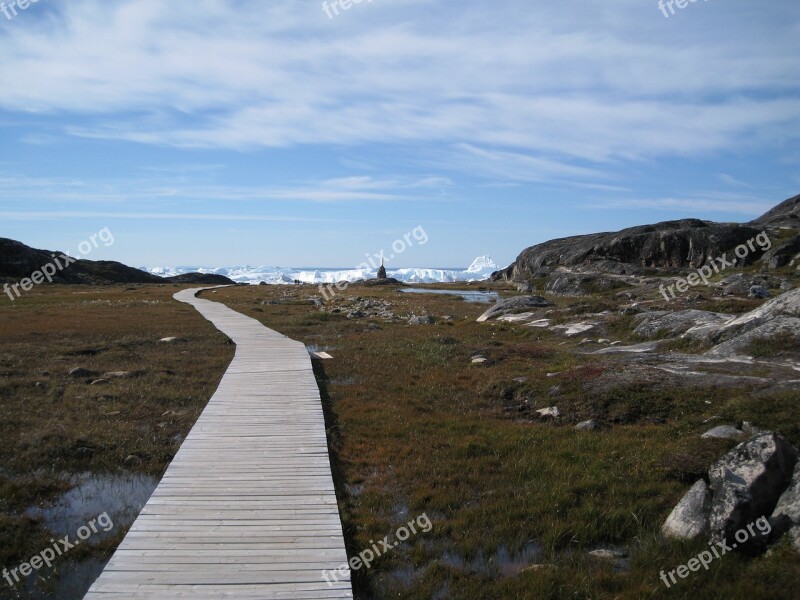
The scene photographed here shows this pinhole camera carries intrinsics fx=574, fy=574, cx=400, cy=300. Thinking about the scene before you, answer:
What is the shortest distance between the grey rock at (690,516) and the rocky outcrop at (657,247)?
6119 cm

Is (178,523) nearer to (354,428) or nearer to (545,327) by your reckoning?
(354,428)

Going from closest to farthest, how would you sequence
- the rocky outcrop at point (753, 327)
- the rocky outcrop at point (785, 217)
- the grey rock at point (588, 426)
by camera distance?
the grey rock at point (588, 426) < the rocky outcrop at point (753, 327) < the rocky outcrop at point (785, 217)

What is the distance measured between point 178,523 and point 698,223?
280 feet

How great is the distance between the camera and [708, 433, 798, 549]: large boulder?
8562mm

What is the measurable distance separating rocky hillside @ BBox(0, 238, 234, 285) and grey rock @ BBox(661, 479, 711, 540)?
394 ft

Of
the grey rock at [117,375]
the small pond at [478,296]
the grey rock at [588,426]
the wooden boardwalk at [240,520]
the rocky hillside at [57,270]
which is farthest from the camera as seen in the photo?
the rocky hillside at [57,270]

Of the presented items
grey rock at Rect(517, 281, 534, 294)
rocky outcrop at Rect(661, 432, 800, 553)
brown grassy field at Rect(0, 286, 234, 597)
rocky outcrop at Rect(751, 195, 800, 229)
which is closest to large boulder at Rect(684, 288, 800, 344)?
rocky outcrop at Rect(661, 432, 800, 553)

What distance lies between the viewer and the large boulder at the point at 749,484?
8562 millimetres

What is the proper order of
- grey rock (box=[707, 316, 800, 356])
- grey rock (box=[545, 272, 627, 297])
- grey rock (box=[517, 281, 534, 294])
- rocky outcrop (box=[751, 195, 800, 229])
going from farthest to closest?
rocky outcrop (box=[751, 195, 800, 229]), grey rock (box=[517, 281, 534, 294]), grey rock (box=[545, 272, 627, 297]), grey rock (box=[707, 316, 800, 356])

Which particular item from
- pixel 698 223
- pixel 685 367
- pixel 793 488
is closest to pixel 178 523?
pixel 793 488

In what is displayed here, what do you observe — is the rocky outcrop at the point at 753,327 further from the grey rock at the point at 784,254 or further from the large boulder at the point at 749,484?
the grey rock at the point at 784,254

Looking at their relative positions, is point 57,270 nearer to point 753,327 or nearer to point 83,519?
point 83,519

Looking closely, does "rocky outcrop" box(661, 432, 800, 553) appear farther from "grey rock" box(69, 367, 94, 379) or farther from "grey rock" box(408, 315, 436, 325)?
"grey rock" box(408, 315, 436, 325)

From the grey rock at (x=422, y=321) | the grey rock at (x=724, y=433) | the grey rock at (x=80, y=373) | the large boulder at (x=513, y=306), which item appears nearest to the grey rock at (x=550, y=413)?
the grey rock at (x=724, y=433)
